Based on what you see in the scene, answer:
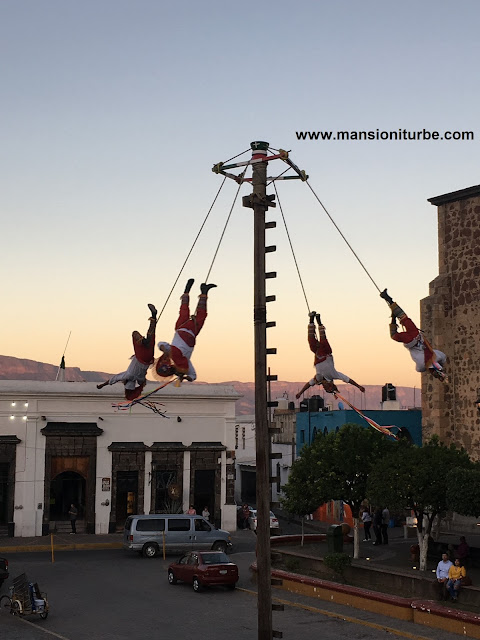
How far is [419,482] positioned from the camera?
2606 cm

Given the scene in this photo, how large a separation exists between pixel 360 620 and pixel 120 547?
2025cm

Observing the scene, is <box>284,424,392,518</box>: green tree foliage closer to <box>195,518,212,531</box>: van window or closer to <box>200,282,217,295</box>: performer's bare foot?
<box>195,518,212,531</box>: van window

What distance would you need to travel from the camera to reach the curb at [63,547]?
39.2 metres

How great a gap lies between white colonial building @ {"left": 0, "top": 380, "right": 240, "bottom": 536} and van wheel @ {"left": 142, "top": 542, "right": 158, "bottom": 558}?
897 centimetres

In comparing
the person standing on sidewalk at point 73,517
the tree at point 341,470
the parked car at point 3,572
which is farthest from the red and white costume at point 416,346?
the person standing on sidewalk at point 73,517

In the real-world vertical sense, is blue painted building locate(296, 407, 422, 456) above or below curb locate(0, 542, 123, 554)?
above

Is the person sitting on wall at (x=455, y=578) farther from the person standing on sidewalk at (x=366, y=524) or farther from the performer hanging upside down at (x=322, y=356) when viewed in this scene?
the person standing on sidewalk at (x=366, y=524)

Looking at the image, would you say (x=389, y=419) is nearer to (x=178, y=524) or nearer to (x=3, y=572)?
(x=178, y=524)

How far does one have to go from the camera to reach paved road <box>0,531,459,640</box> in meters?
21.7

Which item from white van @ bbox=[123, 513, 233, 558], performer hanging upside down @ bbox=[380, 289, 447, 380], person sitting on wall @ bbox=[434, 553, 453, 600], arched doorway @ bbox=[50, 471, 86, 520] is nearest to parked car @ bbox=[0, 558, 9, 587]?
white van @ bbox=[123, 513, 233, 558]

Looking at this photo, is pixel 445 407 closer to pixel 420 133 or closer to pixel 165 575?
pixel 165 575

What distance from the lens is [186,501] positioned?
152 ft

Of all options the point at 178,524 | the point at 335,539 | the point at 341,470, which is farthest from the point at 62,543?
the point at 341,470

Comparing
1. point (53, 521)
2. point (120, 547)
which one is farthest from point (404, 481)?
point (53, 521)
